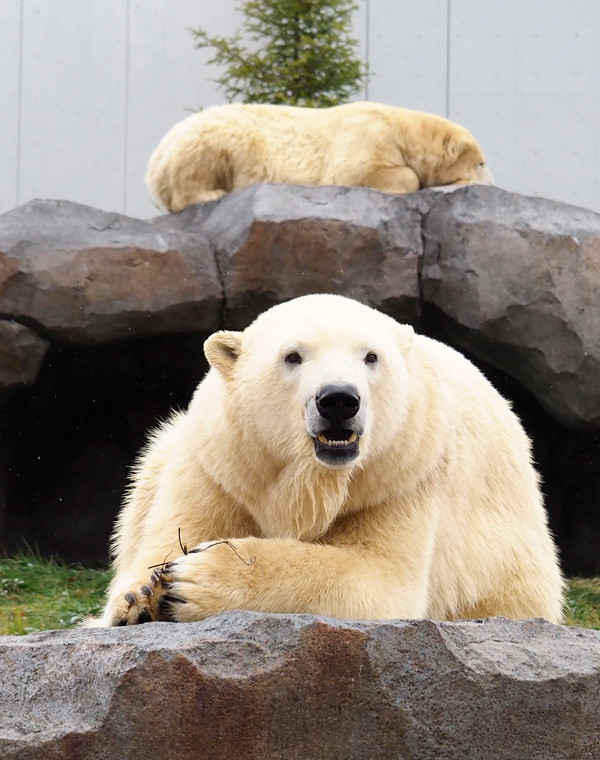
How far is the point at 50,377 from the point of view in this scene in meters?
7.74

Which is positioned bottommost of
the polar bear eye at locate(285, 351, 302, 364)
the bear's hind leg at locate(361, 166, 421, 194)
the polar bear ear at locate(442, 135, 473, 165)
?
the polar bear eye at locate(285, 351, 302, 364)

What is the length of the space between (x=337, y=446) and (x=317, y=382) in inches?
7.2

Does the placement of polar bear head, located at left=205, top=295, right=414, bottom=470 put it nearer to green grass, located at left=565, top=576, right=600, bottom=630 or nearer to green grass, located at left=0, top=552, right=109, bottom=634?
green grass, located at left=0, top=552, right=109, bottom=634

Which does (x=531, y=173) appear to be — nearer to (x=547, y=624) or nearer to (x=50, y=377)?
(x=50, y=377)

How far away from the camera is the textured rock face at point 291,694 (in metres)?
2.38

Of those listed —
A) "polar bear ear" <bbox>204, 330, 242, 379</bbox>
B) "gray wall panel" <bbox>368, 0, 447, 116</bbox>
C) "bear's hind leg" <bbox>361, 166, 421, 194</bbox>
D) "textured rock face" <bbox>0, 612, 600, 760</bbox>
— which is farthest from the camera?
"gray wall panel" <bbox>368, 0, 447, 116</bbox>

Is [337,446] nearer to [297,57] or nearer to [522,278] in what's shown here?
[522,278]

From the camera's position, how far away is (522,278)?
6.55 metres

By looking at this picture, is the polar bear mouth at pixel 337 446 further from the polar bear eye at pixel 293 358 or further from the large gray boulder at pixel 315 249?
the large gray boulder at pixel 315 249

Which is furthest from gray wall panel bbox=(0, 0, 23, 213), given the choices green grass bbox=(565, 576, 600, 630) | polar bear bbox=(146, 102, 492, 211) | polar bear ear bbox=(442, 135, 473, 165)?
green grass bbox=(565, 576, 600, 630)

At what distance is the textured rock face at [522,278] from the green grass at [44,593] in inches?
105

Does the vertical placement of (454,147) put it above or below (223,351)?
above

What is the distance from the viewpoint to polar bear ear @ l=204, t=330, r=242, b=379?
11.6 feet

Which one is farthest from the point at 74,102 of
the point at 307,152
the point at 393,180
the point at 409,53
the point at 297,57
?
the point at 393,180
